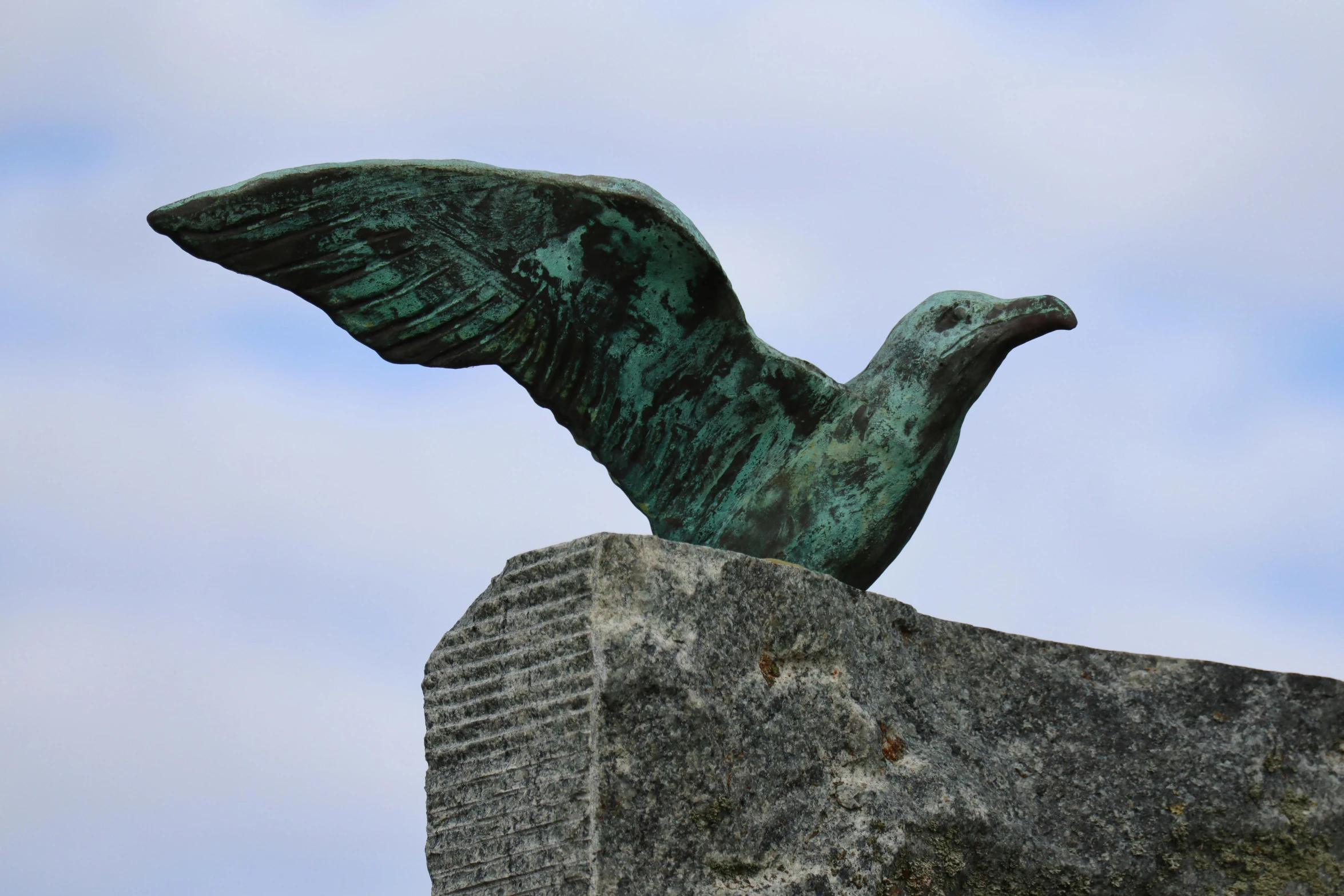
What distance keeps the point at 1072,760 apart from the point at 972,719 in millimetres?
226

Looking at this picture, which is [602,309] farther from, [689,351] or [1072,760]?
[1072,760]

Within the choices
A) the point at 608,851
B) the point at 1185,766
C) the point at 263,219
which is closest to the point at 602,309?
the point at 263,219

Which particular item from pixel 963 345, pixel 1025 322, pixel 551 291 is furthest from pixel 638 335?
pixel 1025 322

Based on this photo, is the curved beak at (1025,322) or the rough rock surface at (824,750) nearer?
the rough rock surface at (824,750)

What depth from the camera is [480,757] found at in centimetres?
308

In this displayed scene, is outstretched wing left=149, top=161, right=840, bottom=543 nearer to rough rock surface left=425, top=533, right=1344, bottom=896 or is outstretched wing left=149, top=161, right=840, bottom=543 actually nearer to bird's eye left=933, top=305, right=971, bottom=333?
bird's eye left=933, top=305, right=971, bottom=333

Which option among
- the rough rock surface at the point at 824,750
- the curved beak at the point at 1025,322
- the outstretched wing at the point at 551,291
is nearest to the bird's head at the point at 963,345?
the curved beak at the point at 1025,322

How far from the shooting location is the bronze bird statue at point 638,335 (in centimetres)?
337

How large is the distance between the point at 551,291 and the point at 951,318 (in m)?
0.96

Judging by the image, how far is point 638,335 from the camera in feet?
12.0

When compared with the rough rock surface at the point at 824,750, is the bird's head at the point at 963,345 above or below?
above

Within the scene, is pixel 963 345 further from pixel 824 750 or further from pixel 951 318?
pixel 824 750

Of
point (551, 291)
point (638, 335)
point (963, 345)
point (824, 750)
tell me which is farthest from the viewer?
point (963, 345)

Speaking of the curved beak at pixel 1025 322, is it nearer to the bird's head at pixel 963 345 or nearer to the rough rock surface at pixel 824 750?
the bird's head at pixel 963 345
